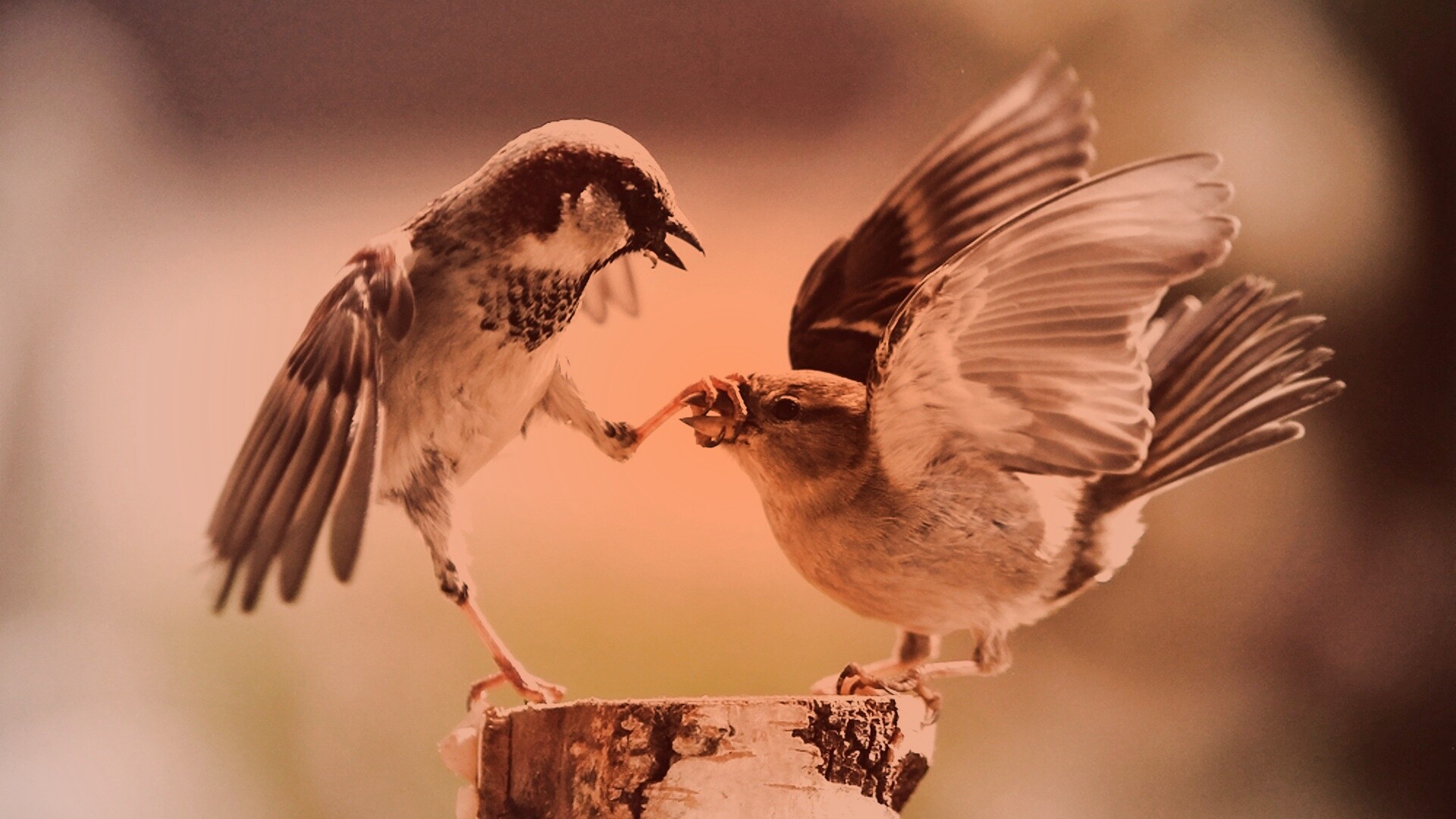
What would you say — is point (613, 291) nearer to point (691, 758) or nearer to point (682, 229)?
point (682, 229)

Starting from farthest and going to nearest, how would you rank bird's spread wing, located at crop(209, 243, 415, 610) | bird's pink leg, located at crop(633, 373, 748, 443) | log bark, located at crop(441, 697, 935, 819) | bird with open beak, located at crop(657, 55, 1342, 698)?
bird's pink leg, located at crop(633, 373, 748, 443) → bird with open beak, located at crop(657, 55, 1342, 698) → bird's spread wing, located at crop(209, 243, 415, 610) → log bark, located at crop(441, 697, 935, 819)

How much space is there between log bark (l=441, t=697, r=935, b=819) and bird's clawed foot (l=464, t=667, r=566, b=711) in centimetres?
21

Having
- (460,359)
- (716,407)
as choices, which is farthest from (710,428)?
(460,359)

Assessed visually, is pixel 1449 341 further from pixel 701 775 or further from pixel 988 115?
pixel 701 775

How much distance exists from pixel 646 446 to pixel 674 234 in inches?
12.1

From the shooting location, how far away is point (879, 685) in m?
1.33

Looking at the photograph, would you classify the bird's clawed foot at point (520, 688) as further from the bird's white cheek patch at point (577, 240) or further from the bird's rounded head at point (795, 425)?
the bird's white cheek patch at point (577, 240)

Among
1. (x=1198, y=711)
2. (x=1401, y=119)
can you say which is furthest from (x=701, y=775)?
(x=1401, y=119)

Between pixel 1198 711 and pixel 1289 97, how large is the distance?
96 centimetres

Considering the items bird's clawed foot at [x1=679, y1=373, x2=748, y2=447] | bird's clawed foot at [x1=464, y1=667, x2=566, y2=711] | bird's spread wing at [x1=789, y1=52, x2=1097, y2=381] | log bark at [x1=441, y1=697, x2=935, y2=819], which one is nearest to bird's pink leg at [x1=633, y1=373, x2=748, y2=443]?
bird's clawed foot at [x1=679, y1=373, x2=748, y2=447]

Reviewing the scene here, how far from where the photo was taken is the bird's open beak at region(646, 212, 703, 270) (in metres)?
1.41

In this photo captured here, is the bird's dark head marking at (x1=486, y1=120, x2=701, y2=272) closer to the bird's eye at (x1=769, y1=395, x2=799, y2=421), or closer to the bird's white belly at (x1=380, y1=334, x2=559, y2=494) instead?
the bird's white belly at (x1=380, y1=334, x2=559, y2=494)

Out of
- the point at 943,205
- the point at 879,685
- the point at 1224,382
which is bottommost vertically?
the point at 879,685

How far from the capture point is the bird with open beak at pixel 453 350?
123 cm
